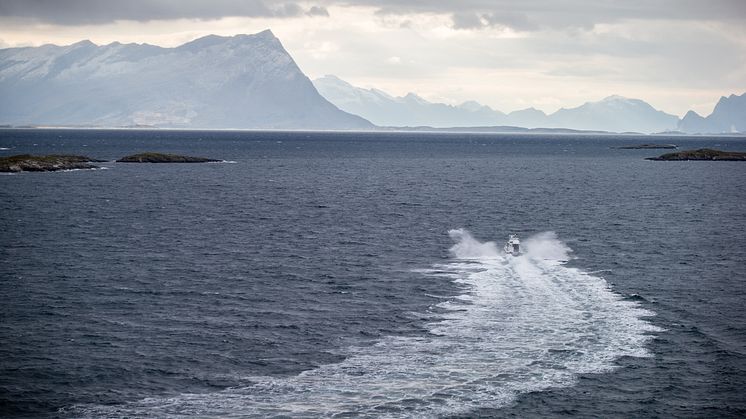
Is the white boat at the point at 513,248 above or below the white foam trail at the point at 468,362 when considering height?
above

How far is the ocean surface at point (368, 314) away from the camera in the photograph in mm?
36250

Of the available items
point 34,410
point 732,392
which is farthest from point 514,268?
point 34,410

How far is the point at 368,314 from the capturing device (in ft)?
166

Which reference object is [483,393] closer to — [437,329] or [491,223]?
[437,329]

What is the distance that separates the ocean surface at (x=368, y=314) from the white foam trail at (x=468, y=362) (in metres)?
0.13

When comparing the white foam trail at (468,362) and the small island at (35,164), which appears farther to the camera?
the small island at (35,164)

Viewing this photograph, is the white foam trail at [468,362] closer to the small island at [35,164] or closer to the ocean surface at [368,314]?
the ocean surface at [368,314]

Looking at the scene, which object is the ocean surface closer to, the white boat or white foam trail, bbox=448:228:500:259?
white foam trail, bbox=448:228:500:259

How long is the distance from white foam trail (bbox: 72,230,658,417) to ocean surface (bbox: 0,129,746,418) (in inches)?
5.2

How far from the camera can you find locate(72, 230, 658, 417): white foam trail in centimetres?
3475

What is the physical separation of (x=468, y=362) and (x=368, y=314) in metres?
11.3

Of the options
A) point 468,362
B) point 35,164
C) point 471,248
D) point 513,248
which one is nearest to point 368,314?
point 468,362

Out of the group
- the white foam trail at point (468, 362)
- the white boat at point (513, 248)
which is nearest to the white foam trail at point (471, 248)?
the white boat at point (513, 248)

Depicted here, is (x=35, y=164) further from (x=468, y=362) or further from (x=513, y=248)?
(x=468, y=362)
